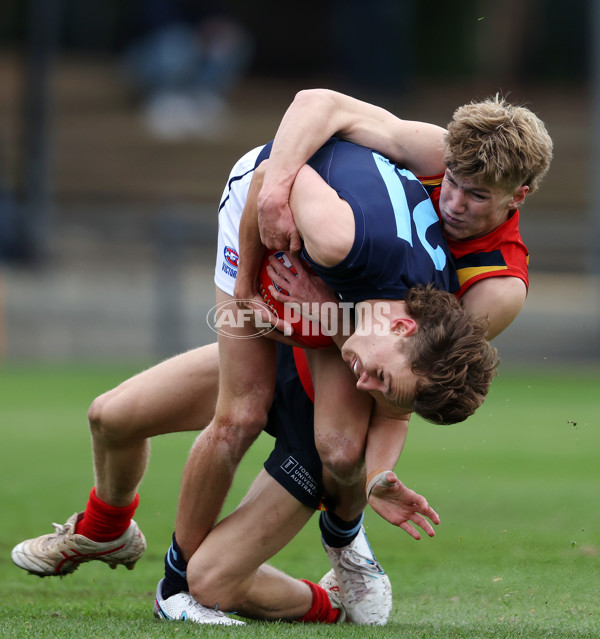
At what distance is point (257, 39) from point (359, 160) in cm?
2006

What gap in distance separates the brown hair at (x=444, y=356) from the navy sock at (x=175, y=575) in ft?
3.93

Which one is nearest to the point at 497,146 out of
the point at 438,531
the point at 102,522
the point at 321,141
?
the point at 321,141

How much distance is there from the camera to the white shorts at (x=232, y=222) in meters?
4.89

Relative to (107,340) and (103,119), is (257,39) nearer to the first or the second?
(103,119)

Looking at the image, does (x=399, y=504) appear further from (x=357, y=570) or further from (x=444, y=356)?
(x=357, y=570)

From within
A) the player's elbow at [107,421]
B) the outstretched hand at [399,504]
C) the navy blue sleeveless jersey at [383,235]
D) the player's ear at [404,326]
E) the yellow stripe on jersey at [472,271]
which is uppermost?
the navy blue sleeveless jersey at [383,235]

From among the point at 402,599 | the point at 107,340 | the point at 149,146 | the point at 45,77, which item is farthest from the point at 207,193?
the point at 402,599

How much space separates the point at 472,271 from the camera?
447 cm

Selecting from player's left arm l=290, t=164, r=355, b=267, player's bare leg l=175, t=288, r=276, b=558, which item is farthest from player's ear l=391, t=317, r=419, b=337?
player's bare leg l=175, t=288, r=276, b=558

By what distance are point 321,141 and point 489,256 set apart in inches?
29.3

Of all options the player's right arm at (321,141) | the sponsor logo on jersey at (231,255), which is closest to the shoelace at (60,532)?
the sponsor logo on jersey at (231,255)

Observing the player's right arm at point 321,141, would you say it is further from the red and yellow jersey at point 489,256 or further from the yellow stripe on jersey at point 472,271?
the yellow stripe on jersey at point 472,271

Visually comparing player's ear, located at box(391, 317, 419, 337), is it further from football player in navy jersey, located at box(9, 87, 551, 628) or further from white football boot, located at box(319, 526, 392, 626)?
white football boot, located at box(319, 526, 392, 626)

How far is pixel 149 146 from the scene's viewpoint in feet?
71.7
